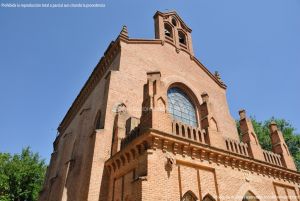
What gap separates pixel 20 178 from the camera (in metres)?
25.6

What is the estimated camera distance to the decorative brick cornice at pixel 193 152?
8453 millimetres

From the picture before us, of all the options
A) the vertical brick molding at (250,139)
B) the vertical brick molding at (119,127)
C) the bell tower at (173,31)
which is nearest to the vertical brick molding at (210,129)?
the vertical brick molding at (250,139)

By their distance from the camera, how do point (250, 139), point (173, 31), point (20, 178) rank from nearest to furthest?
point (250, 139) → point (173, 31) → point (20, 178)

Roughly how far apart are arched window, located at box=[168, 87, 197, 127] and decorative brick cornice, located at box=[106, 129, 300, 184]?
4696 millimetres

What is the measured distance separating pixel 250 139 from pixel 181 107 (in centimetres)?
463

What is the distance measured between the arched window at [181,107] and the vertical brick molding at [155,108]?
4510 mm

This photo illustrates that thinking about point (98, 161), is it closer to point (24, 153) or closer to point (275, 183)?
point (275, 183)

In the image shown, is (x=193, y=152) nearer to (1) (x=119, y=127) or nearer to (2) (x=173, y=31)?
(1) (x=119, y=127)

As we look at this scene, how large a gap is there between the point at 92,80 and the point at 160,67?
5.12 metres

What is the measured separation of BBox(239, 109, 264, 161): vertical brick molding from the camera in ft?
37.5

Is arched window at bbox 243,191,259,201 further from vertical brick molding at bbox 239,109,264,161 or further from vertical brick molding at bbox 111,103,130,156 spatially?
vertical brick molding at bbox 111,103,130,156

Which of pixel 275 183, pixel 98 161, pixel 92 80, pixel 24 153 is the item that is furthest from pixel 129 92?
pixel 24 153

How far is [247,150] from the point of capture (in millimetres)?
11523

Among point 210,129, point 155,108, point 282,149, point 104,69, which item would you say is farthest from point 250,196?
point 104,69
